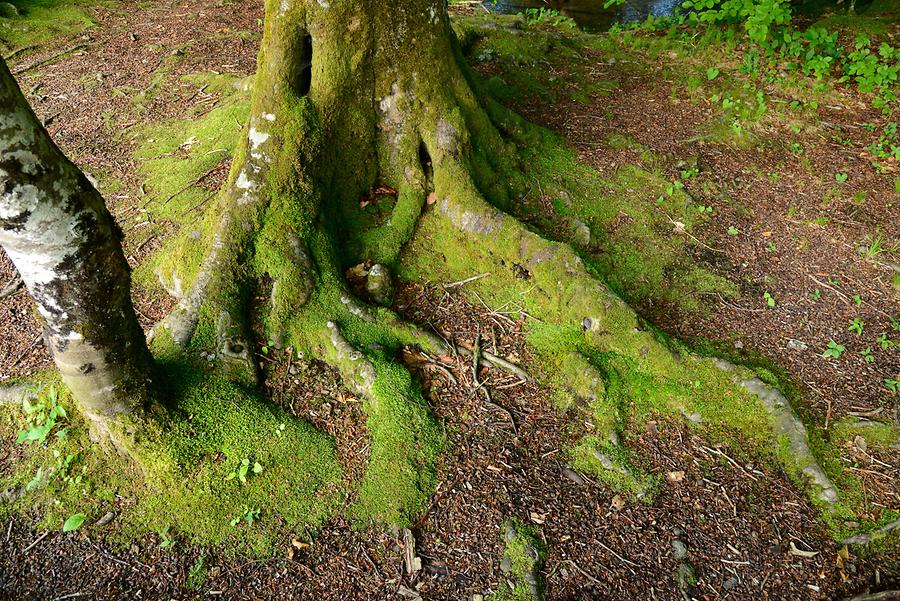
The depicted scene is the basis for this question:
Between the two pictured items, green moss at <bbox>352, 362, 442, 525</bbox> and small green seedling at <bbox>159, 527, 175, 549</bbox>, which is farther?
green moss at <bbox>352, 362, 442, 525</bbox>

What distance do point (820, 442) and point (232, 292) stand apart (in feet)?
13.8

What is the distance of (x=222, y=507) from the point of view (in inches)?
126

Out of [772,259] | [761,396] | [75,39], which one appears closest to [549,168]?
[772,259]

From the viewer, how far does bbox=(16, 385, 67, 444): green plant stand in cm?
324

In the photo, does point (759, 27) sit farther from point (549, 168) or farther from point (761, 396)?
point (761, 396)

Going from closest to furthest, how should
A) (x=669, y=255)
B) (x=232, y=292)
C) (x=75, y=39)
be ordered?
(x=232, y=292)
(x=669, y=255)
(x=75, y=39)

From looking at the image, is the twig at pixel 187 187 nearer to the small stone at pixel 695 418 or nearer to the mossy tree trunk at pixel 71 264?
the mossy tree trunk at pixel 71 264

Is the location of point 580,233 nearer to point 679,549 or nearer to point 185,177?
point 679,549

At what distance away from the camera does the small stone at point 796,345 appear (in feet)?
14.6

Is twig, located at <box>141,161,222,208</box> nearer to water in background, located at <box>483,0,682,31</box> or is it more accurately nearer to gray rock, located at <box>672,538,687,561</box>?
gray rock, located at <box>672,538,687,561</box>

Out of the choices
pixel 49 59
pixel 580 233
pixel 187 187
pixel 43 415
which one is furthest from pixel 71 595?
pixel 49 59

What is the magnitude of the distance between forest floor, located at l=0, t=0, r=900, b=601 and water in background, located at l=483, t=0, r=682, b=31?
559cm

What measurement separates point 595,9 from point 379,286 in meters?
12.9

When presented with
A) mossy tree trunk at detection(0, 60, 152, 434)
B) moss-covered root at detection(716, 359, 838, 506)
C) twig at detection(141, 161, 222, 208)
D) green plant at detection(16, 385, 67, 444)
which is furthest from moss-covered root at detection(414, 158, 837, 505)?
green plant at detection(16, 385, 67, 444)
